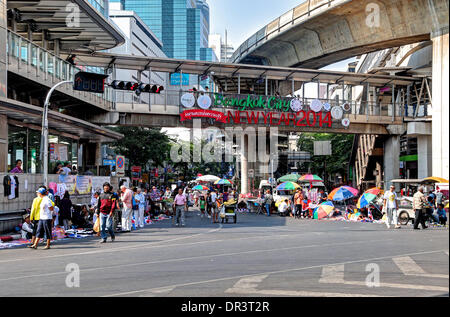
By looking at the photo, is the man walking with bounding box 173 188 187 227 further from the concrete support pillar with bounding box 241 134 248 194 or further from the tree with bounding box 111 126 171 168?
the tree with bounding box 111 126 171 168

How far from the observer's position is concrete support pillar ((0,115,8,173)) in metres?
23.3

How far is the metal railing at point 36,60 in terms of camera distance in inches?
1019

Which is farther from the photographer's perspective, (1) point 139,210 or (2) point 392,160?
(2) point 392,160

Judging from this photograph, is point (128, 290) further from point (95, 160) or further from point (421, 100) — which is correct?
point (421, 100)

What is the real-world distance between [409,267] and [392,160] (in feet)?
126

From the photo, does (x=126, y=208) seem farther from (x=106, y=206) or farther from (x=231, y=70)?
(x=231, y=70)

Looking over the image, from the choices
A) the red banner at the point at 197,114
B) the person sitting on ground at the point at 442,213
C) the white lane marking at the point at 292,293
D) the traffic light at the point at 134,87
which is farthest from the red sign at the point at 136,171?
the white lane marking at the point at 292,293

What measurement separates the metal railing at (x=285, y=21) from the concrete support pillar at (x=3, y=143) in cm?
2661

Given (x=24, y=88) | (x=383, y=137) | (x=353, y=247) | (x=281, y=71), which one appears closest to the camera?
(x=353, y=247)

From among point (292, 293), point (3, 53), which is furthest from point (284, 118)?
point (292, 293)

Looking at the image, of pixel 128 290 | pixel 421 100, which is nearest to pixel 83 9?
pixel 128 290

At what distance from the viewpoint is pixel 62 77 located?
105ft

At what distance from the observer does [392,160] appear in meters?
46.8
